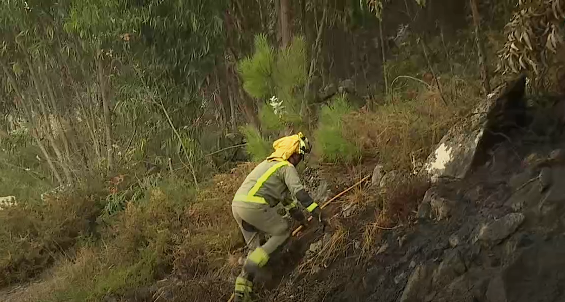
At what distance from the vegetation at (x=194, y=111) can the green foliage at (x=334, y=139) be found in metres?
0.02

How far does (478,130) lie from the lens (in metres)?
5.21

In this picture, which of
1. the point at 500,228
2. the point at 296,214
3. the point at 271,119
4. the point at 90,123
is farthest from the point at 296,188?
the point at 90,123

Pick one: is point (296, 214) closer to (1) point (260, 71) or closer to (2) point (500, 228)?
(2) point (500, 228)

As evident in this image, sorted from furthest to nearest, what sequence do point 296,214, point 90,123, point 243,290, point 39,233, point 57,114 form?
point 57,114, point 90,123, point 39,233, point 296,214, point 243,290

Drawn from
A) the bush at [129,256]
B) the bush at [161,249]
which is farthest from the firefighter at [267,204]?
the bush at [129,256]

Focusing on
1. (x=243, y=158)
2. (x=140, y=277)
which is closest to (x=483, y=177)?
(x=140, y=277)

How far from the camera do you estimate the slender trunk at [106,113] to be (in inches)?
375

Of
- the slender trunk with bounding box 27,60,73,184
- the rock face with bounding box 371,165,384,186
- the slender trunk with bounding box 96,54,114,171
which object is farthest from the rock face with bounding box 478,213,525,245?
the slender trunk with bounding box 27,60,73,184

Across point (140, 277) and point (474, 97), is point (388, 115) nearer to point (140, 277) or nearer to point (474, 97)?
point (474, 97)

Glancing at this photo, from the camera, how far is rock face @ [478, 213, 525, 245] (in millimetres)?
4301

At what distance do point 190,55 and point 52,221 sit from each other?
2.75 metres

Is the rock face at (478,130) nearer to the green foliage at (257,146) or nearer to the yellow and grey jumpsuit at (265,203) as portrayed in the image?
the yellow and grey jumpsuit at (265,203)

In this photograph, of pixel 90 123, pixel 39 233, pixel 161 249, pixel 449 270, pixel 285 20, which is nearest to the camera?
pixel 449 270

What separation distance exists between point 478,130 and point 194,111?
556 centimetres
